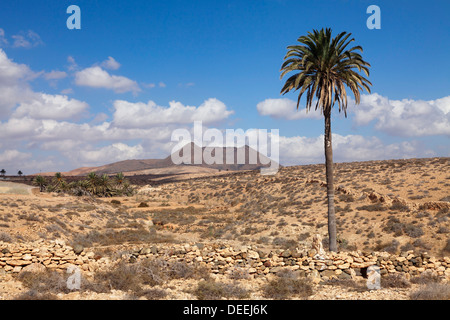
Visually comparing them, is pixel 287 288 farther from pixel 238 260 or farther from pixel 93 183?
pixel 93 183

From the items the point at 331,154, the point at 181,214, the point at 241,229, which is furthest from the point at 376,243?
the point at 181,214

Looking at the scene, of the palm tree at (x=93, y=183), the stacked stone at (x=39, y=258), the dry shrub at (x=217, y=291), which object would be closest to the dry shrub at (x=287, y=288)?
the dry shrub at (x=217, y=291)

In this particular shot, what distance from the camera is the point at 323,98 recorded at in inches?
636

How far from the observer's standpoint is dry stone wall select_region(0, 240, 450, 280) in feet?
39.8

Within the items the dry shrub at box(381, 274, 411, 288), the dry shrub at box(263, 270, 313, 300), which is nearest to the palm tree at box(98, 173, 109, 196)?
the dry shrub at box(263, 270, 313, 300)

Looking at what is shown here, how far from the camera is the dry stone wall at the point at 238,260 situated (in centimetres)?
1214

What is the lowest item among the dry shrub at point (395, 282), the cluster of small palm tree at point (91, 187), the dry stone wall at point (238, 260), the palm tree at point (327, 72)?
the dry shrub at point (395, 282)

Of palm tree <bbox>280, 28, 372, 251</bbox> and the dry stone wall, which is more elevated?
palm tree <bbox>280, 28, 372, 251</bbox>

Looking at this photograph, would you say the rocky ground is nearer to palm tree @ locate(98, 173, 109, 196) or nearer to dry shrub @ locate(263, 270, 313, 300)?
dry shrub @ locate(263, 270, 313, 300)

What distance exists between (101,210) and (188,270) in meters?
24.8

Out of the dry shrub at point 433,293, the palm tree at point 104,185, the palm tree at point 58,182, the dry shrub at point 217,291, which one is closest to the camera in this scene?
the dry shrub at point 433,293

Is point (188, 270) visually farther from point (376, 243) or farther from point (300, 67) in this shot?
point (376, 243)

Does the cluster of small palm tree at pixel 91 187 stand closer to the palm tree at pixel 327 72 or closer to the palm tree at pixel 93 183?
the palm tree at pixel 93 183

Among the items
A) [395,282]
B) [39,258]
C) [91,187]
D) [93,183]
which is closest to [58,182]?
[93,183]
